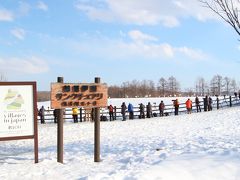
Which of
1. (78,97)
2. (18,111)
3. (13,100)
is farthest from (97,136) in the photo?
(13,100)

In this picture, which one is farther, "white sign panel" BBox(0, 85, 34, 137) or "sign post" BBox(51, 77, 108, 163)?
"sign post" BBox(51, 77, 108, 163)

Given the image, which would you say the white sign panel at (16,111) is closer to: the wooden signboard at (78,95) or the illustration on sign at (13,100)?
the illustration on sign at (13,100)

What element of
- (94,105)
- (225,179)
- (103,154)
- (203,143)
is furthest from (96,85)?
(225,179)

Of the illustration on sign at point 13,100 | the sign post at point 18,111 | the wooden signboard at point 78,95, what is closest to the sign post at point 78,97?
the wooden signboard at point 78,95

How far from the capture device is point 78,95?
10.3m

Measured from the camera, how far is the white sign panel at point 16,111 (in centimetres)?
983

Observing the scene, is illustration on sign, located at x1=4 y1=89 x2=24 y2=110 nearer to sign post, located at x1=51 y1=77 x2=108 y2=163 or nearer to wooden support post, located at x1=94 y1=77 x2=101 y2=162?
sign post, located at x1=51 y1=77 x2=108 y2=163

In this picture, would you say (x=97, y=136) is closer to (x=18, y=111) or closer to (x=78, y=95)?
(x=78, y=95)

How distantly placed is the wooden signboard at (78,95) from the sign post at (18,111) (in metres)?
0.57

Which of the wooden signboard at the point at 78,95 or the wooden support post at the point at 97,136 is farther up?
the wooden signboard at the point at 78,95

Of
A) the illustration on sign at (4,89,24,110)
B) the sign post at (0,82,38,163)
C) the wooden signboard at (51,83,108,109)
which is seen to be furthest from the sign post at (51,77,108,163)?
the illustration on sign at (4,89,24,110)

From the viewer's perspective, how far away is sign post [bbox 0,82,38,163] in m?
9.81

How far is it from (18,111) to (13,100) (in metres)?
0.30

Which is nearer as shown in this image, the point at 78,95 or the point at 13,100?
the point at 13,100
